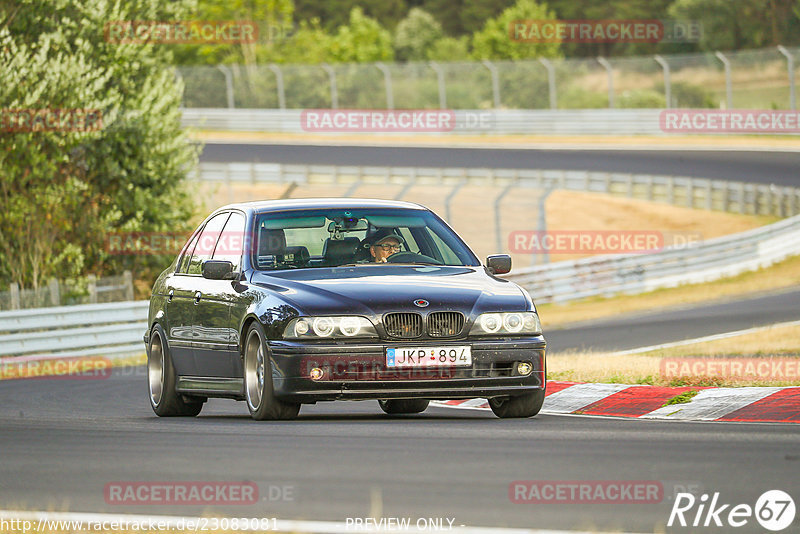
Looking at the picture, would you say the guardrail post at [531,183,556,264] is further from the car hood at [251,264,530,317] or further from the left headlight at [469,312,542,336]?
the left headlight at [469,312,542,336]

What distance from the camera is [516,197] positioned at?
4247cm

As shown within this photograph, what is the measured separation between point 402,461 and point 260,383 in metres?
2.42

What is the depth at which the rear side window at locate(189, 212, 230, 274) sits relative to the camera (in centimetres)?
1185

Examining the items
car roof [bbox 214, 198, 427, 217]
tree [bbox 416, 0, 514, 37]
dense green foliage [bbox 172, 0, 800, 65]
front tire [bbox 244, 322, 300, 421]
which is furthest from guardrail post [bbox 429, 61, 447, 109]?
tree [bbox 416, 0, 514, 37]

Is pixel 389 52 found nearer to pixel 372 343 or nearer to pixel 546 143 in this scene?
pixel 546 143

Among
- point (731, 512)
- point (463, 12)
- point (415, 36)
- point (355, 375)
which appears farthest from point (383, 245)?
point (463, 12)

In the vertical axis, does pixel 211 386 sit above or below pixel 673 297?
→ above

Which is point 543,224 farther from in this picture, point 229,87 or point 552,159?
point 229,87

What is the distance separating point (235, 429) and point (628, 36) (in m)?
76.8

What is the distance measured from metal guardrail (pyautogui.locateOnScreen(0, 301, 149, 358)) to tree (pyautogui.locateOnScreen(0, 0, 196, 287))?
16.3ft

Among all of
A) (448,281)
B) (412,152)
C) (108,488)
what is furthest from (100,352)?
(412,152)

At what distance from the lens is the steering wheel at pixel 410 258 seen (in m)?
11.1

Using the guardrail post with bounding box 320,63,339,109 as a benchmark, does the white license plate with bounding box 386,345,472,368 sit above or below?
above

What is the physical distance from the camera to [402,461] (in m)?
8.00
